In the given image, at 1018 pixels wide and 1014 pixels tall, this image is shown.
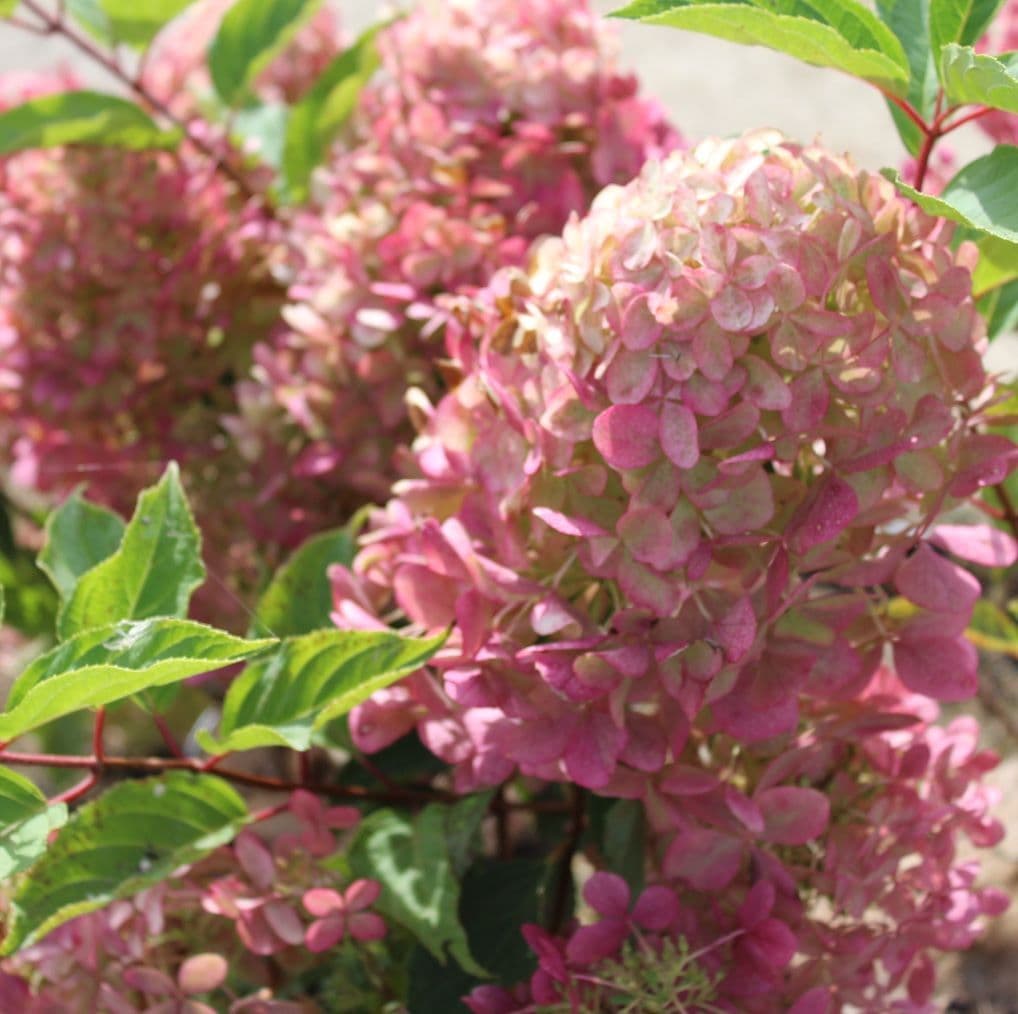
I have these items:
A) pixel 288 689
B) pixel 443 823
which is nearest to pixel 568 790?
pixel 443 823

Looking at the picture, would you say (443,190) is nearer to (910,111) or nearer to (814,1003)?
(910,111)

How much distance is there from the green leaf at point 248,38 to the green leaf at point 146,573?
1.65 ft

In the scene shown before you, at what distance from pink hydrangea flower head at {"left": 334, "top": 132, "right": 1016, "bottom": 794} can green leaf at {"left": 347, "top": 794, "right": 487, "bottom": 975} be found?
76mm

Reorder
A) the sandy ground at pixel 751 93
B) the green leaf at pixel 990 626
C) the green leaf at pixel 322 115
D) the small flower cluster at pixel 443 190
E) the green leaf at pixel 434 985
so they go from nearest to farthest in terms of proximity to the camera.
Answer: the green leaf at pixel 434 985 < the small flower cluster at pixel 443 190 < the green leaf at pixel 990 626 < the green leaf at pixel 322 115 < the sandy ground at pixel 751 93

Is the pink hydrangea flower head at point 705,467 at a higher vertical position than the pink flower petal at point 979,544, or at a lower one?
higher

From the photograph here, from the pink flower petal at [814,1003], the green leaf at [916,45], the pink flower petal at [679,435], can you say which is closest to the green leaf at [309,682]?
the pink flower petal at [679,435]

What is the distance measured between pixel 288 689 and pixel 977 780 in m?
0.36

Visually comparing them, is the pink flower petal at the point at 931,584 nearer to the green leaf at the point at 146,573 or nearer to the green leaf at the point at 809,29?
the green leaf at the point at 809,29

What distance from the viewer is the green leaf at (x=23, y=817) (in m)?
0.53

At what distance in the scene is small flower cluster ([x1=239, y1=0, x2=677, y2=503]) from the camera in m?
0.81

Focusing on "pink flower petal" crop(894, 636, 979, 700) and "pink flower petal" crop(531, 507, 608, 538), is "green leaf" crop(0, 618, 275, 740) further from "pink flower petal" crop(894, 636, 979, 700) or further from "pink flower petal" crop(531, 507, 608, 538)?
"pink flower petal" crop(894, 636, 979, 700)

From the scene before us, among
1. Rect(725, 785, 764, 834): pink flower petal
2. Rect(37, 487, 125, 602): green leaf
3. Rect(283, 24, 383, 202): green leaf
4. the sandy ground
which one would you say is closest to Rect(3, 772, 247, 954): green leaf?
Rect(37, 487, 125, 602): green leaf

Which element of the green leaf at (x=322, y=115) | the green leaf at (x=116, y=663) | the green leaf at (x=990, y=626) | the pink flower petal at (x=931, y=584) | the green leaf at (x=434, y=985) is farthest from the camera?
the green leaf at (x=322, y=115)

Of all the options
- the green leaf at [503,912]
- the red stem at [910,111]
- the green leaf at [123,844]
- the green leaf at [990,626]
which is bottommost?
the green leaf at [990,626]
